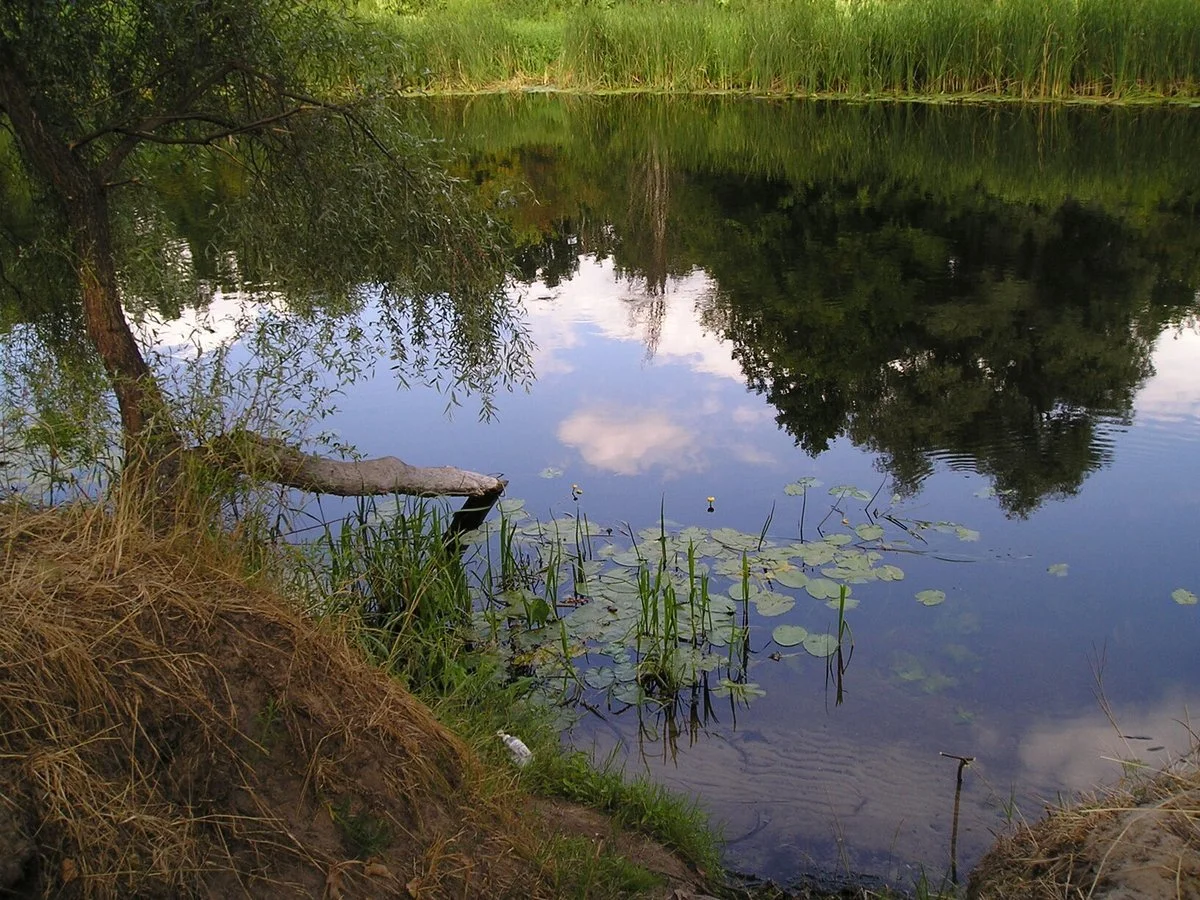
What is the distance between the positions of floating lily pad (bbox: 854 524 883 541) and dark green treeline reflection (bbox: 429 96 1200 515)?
0.77m

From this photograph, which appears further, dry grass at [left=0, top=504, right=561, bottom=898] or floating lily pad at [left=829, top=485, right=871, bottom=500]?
floating lily pad at [left=829, top=485, right=871, bottom=500]

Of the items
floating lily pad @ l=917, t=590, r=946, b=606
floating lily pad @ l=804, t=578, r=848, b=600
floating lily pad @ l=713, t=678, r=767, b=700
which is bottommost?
floating lily pad @ l=713, t=678, r=767, b=700

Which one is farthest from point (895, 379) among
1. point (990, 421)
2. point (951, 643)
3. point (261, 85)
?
point (261, 85)

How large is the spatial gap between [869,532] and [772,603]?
1125mm

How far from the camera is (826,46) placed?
22234 mm

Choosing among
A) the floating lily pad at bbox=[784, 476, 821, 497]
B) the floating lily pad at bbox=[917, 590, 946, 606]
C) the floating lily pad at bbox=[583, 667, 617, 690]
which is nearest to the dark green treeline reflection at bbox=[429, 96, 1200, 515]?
the floating lily pad at bbox=[784, 476, 821, 497]

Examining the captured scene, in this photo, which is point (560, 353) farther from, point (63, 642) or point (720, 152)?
point (720, 152)

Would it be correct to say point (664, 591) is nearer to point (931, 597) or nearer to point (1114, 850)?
point (931, 597)

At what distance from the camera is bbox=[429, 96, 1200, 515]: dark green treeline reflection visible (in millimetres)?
8781

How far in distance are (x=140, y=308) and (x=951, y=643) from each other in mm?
4796

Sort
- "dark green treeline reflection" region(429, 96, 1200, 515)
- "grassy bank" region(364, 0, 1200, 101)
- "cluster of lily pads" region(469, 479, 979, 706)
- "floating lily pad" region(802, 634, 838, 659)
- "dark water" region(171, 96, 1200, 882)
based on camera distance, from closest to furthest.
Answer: "dark water" region(171, 96, 1200, 882), "cluster of lily pads" region(469, 479, 979, 706), "floating lily pad" region(802, 634, 838, 659), "dark green treeline reflection" region(429, 96, 1200, 515), "grassy bank" region(364, 0, 1200, 101)

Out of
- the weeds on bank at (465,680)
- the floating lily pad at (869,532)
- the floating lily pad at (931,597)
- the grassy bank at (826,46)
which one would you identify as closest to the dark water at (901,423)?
the floating lily pad at (931,597)

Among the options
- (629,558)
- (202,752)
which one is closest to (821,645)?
(629,558)

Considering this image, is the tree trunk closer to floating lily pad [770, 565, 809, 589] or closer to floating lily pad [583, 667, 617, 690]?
floating lily pad [583, 667, 617, 690]
